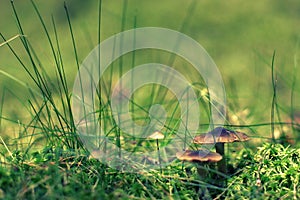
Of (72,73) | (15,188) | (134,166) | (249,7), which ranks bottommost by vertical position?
(15,188)

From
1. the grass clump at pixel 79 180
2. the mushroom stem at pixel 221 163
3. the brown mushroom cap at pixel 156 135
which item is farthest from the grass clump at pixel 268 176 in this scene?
the brown mushroom cap at pixel 156 135

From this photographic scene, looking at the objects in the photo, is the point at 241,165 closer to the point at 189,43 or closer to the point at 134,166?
the point at 134,166

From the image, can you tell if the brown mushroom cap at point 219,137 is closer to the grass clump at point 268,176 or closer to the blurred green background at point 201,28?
the grass clump at point 268,176

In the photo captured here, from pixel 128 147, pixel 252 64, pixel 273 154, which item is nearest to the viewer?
pixel 273 154

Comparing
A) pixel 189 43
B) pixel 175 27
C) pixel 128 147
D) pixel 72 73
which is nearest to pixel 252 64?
pixel 189 43

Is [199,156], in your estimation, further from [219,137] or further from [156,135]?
[156,135]

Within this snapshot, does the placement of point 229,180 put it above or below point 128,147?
below

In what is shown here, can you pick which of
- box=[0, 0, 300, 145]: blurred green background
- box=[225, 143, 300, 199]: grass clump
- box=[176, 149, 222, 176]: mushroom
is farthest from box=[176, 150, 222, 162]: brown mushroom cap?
box=[0, 0, 300, 145]: blurred green background

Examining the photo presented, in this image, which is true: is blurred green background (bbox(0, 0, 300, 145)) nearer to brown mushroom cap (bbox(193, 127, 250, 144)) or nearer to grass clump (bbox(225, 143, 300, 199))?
grass clump (bbox(225, 143, 300, 199))
